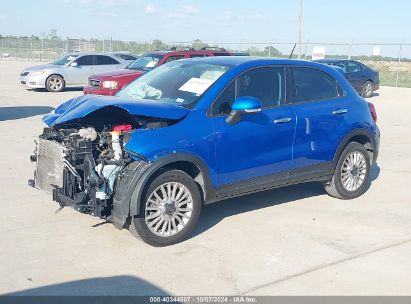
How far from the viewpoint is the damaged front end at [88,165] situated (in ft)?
16.0

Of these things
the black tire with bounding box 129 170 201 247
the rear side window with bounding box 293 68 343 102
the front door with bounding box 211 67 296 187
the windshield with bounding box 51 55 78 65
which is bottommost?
the black tire with bounding box 129 170 201 247

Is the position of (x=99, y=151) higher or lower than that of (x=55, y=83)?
lower

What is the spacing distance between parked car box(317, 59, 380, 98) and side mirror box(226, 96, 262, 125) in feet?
53.5

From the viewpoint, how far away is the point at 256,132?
554 centimetres

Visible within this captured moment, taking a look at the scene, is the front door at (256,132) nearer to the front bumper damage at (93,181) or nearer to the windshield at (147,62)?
the front bumper damage at (93,181)

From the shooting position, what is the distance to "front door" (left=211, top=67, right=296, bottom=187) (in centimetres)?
534

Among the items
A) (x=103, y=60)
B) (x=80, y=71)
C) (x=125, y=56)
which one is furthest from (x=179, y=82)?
(x=125, y=56)

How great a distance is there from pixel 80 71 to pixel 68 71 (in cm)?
47

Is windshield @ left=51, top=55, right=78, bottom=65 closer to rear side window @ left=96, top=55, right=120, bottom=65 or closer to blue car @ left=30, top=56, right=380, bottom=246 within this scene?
rear side window @ left=96, top=55, right=120, bottom=65

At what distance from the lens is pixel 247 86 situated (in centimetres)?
567

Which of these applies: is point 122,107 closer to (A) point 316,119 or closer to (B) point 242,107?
(B) point 242,107

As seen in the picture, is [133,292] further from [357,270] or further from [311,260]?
[357,270]

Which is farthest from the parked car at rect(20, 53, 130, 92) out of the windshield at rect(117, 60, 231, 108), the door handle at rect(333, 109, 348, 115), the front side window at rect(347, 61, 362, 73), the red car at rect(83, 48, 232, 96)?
the door handle at rect(333, 109, 348, 115)

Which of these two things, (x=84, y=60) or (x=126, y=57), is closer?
(x=84, y=60)
